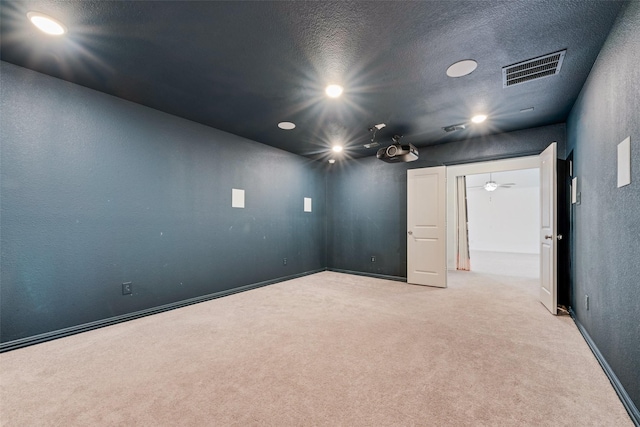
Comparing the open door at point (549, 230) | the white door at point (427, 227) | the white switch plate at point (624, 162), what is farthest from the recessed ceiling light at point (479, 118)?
the white switch plate at point (624, 162)

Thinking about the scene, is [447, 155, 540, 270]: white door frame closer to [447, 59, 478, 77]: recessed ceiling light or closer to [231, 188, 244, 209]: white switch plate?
[447, 59, 478, 77]: recessed ceiling light

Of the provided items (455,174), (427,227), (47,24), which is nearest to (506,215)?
(455,174)

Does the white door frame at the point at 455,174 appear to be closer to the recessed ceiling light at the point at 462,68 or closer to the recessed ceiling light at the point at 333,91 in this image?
the recessed ceiling light at the point at 462,68

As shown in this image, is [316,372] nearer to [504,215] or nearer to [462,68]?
[462,68]

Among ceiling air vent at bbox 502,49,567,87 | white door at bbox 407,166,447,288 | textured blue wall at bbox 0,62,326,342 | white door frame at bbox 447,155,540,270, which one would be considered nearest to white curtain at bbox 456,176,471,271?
white door frame at bbox 447,155,540,270

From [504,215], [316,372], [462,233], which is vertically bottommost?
[316,372]

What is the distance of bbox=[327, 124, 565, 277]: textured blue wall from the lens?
15.4 feet

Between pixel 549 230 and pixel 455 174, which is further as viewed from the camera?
pixel 455 174

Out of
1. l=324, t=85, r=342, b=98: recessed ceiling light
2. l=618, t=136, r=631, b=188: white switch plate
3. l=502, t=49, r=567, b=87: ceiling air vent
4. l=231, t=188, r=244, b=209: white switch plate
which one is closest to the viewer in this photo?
l=618, t=136, r=631, b=188: white switch plate

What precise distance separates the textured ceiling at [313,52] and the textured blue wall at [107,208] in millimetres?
368

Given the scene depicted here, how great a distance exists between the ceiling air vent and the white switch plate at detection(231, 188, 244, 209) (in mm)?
3821

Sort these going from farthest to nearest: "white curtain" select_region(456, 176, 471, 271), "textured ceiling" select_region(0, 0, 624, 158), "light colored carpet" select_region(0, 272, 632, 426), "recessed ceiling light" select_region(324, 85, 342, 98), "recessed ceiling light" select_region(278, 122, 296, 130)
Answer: "white curtain" select_region(456, 176, 471, 271) → "recessed ceiling light" select_region(278, 122, 296, 130) → "recessed ceiling light" select_region(324, 85, 342, 98) → "textured ceiling" select_region(0, 0, 624, 158) → "light colored carpet" select_region(0, 272, 632, 426)

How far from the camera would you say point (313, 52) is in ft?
7.68

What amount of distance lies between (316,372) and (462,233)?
20.4 ft
